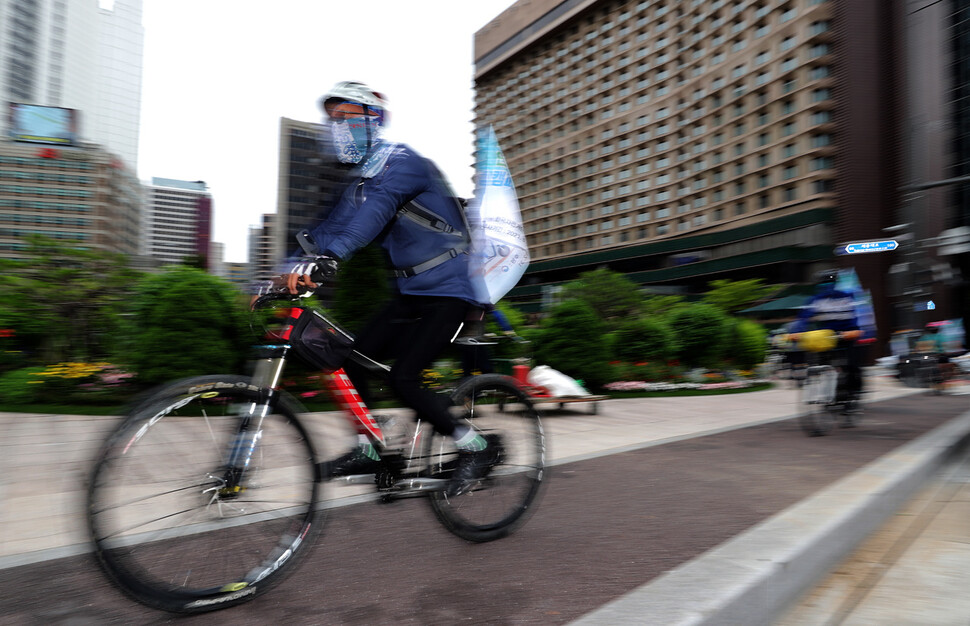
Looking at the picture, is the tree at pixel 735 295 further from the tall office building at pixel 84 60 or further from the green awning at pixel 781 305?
the tall office building at pixel 84 60

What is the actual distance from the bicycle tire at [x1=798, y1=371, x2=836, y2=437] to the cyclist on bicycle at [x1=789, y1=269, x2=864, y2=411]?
1.04 ft

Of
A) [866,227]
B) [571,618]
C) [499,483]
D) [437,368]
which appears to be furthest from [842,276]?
[866,227]

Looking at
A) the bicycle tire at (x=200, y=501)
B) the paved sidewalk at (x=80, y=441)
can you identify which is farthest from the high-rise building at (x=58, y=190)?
the bicycle tire at (x=200, y=501)

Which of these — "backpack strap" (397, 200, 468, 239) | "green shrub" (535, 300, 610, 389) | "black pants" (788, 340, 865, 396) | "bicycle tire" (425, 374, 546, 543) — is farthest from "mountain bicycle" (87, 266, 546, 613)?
"green shrub" (535, 300, 610, 389)

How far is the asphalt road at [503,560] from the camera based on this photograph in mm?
2240

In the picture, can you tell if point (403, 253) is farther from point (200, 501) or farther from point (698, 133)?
point (698, 133)

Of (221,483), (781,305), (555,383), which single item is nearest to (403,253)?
(221,483)

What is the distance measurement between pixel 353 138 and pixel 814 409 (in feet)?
21.6

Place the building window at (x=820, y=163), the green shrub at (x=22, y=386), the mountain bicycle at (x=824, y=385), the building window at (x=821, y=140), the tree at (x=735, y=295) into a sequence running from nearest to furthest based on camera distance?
the mountain bicycle at (x=824, y=385)
the green shrub at (x=22, y=386)
the tree at (x=735, y=295)
the building window at (x=820, y=163)
the building window at (x=821, y=140)

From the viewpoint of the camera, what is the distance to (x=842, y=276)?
24.7 ft

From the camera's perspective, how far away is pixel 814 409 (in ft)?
24.1

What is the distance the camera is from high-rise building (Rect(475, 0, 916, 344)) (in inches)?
1748

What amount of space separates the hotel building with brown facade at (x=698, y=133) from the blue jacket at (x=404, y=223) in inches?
1755

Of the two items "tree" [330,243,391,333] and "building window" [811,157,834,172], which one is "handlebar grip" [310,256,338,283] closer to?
"tree" [330,243,391,333]
